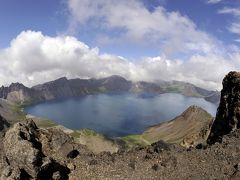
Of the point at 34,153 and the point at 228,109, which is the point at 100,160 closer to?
the point at 34,153

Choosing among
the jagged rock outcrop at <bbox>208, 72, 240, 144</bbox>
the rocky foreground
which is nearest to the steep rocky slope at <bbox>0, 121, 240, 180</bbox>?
the rocky foreground

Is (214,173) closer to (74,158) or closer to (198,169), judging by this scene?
(198,169)

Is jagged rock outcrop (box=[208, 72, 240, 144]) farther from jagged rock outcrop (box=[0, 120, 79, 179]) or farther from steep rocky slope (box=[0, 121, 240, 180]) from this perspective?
jagged rock outcrop (box=[0, 120, 79, 179])

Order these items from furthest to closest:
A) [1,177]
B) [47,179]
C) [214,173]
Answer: [214,173] < [47,179] < [1,177]

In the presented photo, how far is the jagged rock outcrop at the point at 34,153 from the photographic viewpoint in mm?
30812

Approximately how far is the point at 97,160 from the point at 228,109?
28.8 meters

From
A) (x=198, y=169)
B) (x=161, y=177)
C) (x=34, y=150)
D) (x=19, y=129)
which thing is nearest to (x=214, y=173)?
(x=198, y=169)

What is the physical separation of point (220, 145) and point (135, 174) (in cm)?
1053

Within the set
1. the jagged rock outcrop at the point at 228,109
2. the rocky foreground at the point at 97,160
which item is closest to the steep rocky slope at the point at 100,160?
the rocky foreground at the point at 97,160

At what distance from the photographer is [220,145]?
3953 cm

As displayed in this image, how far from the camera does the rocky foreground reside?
3183cm

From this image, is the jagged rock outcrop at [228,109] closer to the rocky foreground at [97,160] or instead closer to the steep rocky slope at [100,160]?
the rocky foreground at [97,160]

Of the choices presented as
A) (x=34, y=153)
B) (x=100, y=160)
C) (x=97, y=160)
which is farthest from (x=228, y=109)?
(x=34, y=153)

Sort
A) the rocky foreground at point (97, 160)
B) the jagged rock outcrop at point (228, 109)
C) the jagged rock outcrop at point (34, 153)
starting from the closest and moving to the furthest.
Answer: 1. the jagged rock outcrop at point (34, 153)
2. the rocky foreground at point (97, 160)
3. the jagged rock outcrop at point (228, 109)
